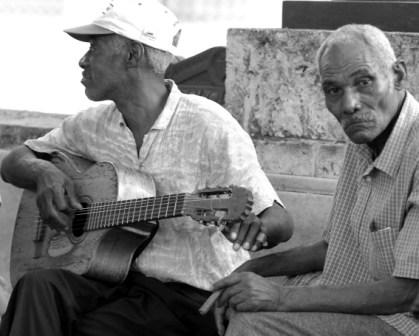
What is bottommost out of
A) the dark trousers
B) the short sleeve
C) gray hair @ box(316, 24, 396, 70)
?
the dark trousers

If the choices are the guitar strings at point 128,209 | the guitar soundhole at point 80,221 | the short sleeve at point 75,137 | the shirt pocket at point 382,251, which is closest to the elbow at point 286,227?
A: the guitar strings at point 128,209

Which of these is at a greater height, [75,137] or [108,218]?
[75,137]

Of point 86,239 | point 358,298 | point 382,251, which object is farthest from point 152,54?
point 358,298

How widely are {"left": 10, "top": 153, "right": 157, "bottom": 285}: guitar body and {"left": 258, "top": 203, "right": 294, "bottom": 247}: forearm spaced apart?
44 centimetres

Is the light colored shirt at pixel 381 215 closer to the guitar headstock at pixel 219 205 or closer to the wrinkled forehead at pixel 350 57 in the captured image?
the wrinkled forehead at pixel 350 57

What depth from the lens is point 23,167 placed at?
15.2ft

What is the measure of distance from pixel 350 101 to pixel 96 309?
4.06ft

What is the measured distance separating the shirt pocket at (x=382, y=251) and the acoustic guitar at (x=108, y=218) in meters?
0.46

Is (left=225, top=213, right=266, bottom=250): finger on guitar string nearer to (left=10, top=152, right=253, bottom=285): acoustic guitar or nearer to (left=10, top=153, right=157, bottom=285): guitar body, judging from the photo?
(left=10, top=152, right=253, bottom=285): acoustic guitar

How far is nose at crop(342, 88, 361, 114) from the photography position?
3.54 m

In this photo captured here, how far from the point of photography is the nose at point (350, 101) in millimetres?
3537

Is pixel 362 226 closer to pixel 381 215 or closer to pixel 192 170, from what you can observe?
pixel 381 215

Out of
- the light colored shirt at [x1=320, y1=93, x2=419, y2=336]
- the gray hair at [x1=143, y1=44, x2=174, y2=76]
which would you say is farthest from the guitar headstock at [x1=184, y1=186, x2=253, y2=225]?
the gray hair at [x1=143, y1=44, x2=174, y2=76]

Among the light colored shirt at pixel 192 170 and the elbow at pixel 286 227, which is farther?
the light colored shirt at pixel 192 170
